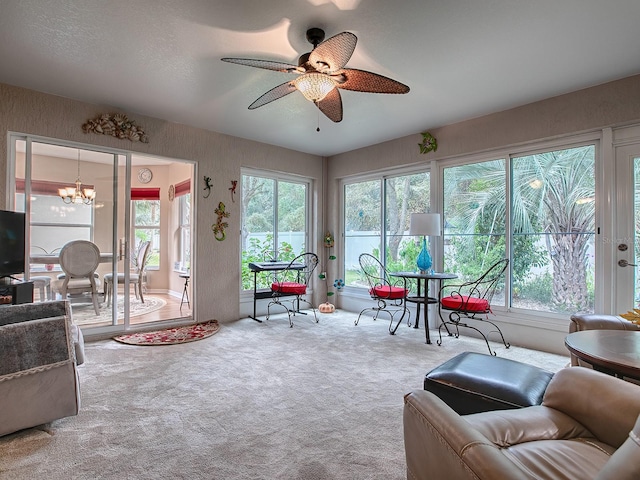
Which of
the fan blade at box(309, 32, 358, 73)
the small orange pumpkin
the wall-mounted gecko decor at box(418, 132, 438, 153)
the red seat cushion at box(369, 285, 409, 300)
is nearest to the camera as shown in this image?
the fan blade at box(309, 32, 358, 73)

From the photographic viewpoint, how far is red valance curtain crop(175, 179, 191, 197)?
6409mm

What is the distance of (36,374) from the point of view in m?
1.94

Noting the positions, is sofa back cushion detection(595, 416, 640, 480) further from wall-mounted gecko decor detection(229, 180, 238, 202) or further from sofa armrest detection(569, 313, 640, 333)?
wall-mounted gecko decor detection(229, 180, 238, 202)

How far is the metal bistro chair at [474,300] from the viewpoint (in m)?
3.53

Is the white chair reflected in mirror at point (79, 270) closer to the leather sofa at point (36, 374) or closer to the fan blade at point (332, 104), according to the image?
the leather sofa at point (36, 374)

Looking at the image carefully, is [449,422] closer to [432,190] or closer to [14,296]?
[14,296]

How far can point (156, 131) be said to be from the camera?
4.22 metres

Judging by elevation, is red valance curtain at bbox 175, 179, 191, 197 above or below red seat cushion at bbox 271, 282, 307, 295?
above

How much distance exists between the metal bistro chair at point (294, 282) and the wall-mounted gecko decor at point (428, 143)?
6.82 ft

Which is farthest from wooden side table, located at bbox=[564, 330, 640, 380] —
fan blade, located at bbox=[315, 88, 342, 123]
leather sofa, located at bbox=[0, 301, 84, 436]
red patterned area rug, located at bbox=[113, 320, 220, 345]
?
red patterned area rug, located at bbox=[113, 320, 220, 345]

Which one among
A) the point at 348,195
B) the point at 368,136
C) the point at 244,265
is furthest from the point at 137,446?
the point at 348,195

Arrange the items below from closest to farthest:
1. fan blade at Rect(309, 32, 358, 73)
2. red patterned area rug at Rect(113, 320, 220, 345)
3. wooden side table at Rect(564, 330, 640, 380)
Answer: wooden side table at Rect(564, 330, 640, 380) < fan blade at Rect(309, 32, 358, 73) < red patterned area rug at Rect(113, 320, 220, 345)

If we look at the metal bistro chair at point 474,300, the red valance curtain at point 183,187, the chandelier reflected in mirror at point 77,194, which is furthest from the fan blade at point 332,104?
the red valance curtain at point 183,187

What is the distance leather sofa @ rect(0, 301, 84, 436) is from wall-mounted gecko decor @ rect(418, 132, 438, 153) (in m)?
4.18
